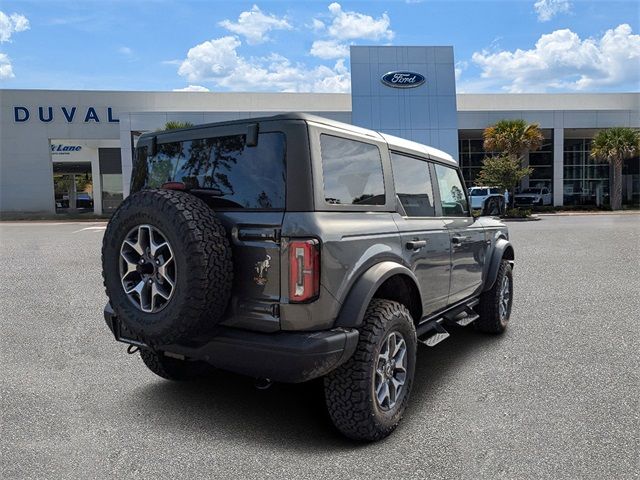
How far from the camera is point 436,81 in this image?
109 ft

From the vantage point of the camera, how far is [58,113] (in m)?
34.4

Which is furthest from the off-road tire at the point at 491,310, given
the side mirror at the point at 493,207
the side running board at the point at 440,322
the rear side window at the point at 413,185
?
the rear side window at the point at 413,185

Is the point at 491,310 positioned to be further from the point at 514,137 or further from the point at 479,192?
the point at 514,137

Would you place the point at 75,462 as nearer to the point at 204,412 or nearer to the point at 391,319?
the point at 204,412

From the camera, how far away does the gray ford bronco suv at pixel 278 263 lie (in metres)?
2.83

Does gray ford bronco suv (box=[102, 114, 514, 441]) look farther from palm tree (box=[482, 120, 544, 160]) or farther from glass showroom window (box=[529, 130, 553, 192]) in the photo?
glass showroom window (box=[529, 130, 553, 192])

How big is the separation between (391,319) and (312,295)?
64 centimetres

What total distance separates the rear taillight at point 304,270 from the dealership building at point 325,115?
29298mm

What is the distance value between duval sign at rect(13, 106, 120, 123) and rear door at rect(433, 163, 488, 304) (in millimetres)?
34611

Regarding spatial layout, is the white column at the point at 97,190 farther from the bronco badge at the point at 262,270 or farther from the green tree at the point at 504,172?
the bronco badge at the point at 262,270

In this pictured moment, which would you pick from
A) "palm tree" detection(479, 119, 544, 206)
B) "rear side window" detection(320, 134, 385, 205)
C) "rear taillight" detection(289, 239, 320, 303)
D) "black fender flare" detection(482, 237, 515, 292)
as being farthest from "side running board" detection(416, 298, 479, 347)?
"palm tree" detection(479, 119, 544, 206)

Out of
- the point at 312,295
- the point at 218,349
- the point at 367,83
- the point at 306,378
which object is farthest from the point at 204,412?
the point at 367,83

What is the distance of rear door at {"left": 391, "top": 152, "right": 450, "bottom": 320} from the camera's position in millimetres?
3709

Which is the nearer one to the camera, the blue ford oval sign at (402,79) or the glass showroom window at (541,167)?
the blue ford oval sign at (402,79)
